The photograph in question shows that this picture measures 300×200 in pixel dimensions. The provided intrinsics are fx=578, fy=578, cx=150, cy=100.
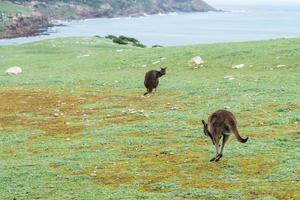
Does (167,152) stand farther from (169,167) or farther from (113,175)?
(113,175)

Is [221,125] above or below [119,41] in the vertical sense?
above

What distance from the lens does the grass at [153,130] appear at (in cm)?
1603

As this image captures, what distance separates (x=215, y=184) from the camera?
52.1ft

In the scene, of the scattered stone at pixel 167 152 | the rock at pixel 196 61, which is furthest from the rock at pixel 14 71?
the scattered stone at pixel 167 152

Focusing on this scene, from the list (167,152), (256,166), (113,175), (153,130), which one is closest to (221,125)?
(256,166)

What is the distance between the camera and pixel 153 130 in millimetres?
22984

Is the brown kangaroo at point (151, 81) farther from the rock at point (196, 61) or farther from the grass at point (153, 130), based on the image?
the rock at point (196, 61)

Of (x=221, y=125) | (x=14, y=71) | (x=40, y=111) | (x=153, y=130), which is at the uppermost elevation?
(x=221, y=125)

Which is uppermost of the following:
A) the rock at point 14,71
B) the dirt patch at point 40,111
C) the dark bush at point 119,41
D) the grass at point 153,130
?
the grass at point 153,130

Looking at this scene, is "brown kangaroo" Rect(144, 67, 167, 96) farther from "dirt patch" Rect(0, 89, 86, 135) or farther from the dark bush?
the dark bush

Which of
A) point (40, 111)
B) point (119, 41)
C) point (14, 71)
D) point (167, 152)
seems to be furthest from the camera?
point (119, 41)

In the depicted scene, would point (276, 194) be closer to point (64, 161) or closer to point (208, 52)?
point (64, 161)

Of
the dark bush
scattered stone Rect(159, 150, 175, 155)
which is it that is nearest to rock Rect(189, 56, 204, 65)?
scattered stone Rect(159, 150, 175, 155)

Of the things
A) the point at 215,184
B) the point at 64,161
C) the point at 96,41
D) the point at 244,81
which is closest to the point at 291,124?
the point at 215,184
